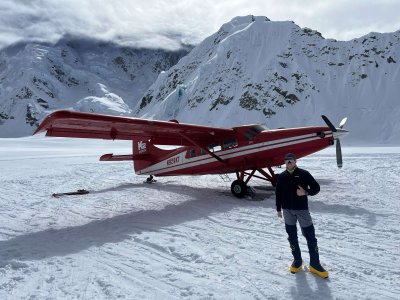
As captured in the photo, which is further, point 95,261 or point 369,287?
point 95,261

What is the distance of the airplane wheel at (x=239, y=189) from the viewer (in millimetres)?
10688

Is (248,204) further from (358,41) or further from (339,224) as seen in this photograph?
(358,41)

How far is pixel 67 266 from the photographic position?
18.3 feet

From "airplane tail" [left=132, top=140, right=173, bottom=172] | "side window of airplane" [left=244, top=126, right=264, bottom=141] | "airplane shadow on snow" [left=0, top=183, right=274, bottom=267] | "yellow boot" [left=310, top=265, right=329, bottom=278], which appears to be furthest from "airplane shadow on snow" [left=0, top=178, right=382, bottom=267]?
"yellow boot" [left=310, top=265, right=329, bottom=278]

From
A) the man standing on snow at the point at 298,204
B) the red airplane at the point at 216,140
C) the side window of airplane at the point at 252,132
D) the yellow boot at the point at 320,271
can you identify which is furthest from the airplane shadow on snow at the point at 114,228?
the yellow boot at the point at 320,271

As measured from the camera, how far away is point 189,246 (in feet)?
20.9

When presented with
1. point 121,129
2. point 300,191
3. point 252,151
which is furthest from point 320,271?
point 121,129

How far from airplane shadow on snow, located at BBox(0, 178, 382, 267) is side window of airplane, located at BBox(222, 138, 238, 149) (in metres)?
1.57

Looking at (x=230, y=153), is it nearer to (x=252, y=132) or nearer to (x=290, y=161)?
(x=252, y=132)

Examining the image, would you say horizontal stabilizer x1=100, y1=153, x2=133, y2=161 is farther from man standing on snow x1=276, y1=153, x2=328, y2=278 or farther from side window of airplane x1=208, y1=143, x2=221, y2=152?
man standing on snow x1=276, y1=153, x2=328, y2=278

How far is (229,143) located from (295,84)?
7022cm

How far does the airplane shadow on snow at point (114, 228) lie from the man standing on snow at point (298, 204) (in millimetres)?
3276

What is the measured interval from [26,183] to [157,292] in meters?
11.7

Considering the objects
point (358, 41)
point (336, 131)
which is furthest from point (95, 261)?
point (358, 41)
